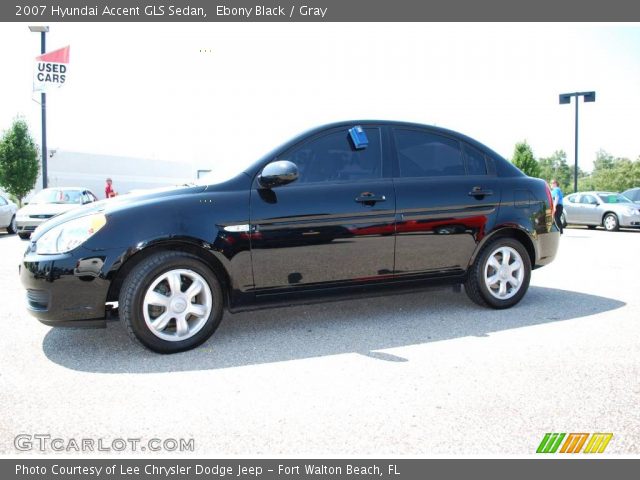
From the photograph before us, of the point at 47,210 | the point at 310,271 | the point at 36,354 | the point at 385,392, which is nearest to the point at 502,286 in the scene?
the point at 310,271

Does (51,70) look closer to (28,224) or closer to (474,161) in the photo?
(28,224)

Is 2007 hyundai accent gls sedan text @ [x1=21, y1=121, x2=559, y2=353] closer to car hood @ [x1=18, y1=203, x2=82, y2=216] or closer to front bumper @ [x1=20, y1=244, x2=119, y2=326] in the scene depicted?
front bumper @ [x1=20, y1=244, x2=119, y2=326]

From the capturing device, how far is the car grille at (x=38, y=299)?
10.9ft

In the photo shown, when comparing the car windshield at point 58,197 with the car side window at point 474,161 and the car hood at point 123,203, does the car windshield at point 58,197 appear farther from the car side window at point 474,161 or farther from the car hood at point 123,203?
the car side window at point 474,161

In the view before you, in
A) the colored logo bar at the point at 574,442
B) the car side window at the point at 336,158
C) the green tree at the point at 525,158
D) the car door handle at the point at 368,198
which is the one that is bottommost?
the colored logo bar at the point at 574,442

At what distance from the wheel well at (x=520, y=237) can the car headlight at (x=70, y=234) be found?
10.0 feet

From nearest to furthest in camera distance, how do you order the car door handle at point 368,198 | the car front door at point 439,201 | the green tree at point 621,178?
the car door handle at point 368,198 → the car front door at point 439,201 → the green tree at point 621,178

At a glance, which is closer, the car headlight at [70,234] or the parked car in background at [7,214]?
the car headlight at [70,234]

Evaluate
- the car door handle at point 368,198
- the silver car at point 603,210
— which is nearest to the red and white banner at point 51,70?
the car door handle at point 368,198

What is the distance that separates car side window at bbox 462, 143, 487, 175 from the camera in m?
4.61

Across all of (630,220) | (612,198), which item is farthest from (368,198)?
(612,198)

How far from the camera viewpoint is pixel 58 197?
1349 centimetres

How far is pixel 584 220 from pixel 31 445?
719 inches

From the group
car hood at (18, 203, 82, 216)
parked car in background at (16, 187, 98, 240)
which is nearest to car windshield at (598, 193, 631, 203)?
parked car in background at (16, 187, 98, 240)
